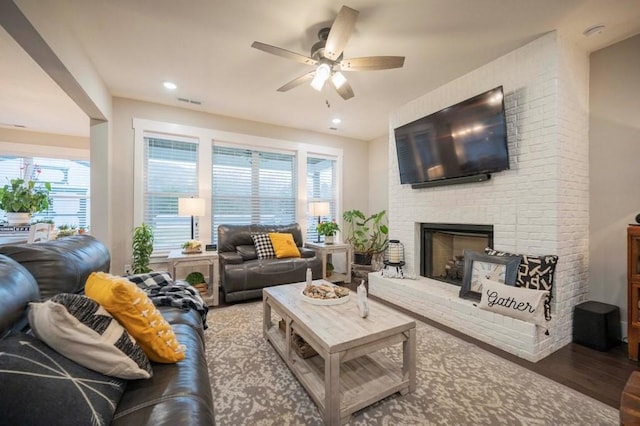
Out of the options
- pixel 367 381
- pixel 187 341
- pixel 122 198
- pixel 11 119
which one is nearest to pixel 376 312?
pixel 367 381

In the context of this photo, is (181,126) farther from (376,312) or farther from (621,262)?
(621,262)

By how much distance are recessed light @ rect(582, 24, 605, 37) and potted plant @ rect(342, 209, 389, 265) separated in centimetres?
307

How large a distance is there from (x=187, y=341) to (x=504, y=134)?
2.94 meters

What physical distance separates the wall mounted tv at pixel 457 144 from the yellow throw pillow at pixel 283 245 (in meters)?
1.82

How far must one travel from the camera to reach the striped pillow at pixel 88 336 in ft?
2.80

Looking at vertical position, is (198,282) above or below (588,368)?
above

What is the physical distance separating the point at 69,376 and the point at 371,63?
2.43 metres

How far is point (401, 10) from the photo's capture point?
195cm

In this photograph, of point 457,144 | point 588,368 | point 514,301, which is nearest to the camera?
point 588,368

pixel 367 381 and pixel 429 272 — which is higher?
pixel 429 272

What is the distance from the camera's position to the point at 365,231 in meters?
5.10

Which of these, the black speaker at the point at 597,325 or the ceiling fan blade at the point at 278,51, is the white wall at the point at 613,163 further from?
A: the ceiling fan blade at the point at 278,51

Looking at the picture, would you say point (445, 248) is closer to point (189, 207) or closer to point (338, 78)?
point (338, 78)

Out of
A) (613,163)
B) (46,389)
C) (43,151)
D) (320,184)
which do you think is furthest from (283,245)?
(43,151)
